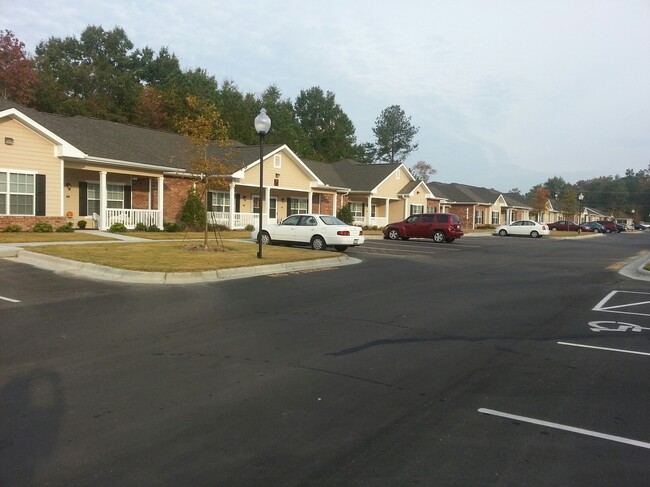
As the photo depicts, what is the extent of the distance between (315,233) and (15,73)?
112 ft

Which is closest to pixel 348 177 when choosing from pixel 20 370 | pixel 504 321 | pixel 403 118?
pixel 504 321

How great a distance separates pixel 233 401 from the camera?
5.10m

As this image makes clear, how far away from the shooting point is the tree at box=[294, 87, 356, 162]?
267 ft

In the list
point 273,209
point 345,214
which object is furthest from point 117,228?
point 345,214

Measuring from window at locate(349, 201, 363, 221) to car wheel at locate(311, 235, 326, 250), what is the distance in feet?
75.5

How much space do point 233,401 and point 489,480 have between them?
7.99 feet

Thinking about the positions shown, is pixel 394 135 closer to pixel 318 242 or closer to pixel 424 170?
pixel 424 170

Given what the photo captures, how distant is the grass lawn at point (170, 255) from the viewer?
14.1 meters

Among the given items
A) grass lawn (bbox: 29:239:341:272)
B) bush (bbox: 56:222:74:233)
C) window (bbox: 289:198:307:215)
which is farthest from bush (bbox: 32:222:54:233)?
window (bbox: 289:198:307:215)

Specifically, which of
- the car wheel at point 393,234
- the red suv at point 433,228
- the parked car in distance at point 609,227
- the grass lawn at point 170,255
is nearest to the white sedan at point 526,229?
the red suv at point 433,228

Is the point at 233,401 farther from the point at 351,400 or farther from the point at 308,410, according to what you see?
the point at 351,400

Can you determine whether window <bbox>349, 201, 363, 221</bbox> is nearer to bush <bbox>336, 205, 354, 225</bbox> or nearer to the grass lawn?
bush <bbox>336, 205, 354, 225</bbox>

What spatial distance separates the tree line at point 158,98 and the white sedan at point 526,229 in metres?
25.2

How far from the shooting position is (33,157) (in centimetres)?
2227
